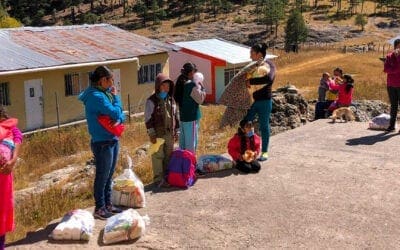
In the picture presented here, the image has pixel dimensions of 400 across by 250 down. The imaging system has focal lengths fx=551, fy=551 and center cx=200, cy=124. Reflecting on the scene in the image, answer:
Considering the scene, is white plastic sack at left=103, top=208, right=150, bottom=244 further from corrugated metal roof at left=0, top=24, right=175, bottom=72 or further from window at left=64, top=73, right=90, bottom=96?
window at left=64, top=73, right=90, bottom=96

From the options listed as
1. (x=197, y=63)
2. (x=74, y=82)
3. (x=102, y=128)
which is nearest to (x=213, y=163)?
(x=102, y=128)

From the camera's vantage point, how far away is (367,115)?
43.1 feet

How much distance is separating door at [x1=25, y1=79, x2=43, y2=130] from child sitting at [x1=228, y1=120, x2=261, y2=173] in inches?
524

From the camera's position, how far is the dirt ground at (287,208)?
548cm

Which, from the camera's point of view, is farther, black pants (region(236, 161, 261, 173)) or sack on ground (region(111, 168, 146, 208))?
black pants (region(236, 161, 261, 173))

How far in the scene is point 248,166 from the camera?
760 cm

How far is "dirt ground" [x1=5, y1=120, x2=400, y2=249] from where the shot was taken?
5.48 m

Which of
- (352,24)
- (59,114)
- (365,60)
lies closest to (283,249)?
(59,114)

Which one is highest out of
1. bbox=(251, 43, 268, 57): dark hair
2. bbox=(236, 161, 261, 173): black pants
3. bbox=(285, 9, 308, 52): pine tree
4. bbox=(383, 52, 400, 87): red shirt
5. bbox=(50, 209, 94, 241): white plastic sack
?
bbox=(251, 43, 268, 57): dark hair

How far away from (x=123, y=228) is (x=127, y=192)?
3.23ft

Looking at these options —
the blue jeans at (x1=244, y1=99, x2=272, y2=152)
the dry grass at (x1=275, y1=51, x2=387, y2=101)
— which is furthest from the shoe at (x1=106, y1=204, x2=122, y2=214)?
the dry grass at (x1=275, y1=51, x2=387, y2=101)

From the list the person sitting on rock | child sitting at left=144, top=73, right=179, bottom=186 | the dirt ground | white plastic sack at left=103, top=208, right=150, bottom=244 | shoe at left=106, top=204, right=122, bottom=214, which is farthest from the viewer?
the person sitting on rock

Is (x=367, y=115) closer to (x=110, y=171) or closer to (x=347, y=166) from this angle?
(x=347, y=166)

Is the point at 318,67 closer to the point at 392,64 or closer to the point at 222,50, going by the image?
the point at 222,50
